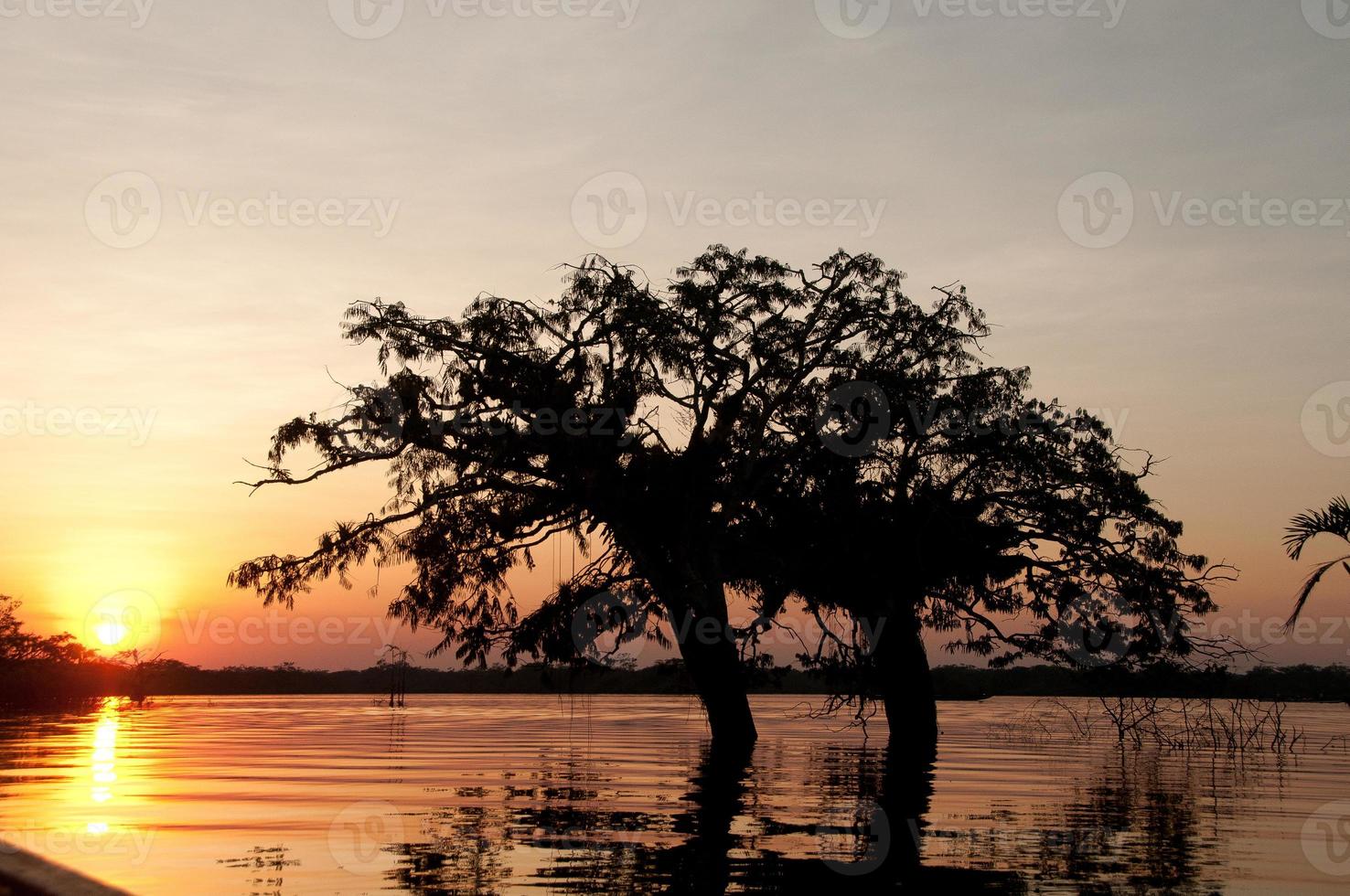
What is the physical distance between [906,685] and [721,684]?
807cm

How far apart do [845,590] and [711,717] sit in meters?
4.46

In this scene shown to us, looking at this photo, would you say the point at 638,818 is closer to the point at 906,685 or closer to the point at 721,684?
the point at 721,684

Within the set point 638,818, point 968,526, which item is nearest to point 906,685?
point 968,526

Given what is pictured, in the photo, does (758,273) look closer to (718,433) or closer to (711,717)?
(718,433)

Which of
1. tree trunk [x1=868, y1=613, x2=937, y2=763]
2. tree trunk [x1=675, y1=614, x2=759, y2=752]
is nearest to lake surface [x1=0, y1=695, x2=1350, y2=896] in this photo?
tree trunk [x1=675, y1=614, x2=759, y2=752]

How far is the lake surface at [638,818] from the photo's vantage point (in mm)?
11008

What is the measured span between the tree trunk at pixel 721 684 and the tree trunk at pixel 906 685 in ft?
19.6

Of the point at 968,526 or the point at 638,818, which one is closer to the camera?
the point at 638,818

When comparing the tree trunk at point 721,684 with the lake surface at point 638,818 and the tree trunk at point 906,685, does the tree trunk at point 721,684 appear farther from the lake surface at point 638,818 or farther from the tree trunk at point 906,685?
the tree trunk at point 906,685

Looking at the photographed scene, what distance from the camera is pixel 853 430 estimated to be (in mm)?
29422

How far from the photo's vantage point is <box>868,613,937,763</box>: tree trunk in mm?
33969

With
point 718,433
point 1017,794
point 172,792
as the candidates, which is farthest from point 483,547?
point 1017,794

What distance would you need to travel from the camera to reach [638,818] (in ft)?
49.8

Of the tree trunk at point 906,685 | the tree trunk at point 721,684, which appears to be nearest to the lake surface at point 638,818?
the tree trunk at point 721,684
